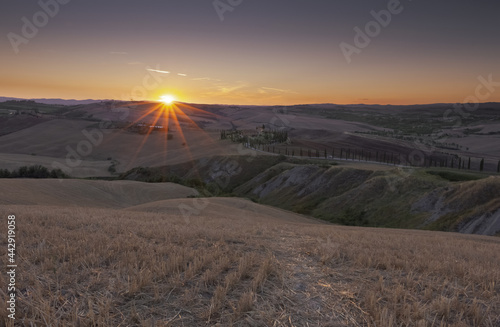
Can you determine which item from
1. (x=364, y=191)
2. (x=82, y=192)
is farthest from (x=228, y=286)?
(x=364, y=191)

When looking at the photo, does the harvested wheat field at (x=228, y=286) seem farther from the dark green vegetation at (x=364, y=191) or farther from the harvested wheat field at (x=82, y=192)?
the dark green vegetation at (x=364, y=191)

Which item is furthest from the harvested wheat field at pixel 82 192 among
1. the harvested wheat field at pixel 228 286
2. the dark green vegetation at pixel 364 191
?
the harvested wheat field at pixel 228 286

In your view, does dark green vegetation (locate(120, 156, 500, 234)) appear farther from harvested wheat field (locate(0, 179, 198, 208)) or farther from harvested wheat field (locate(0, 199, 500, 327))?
harvested wheat field (locate(0, 199, 500, 327))

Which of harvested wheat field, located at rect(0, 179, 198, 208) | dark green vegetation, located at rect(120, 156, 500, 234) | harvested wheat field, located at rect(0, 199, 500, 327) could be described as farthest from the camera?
dark green vegetation, located at rect(120, 156, 500, 234)

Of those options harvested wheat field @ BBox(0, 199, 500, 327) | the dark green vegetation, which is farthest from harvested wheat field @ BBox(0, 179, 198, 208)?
harvested wheat field @ BBox(0, 199, 500, 327)

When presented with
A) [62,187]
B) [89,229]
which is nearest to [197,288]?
[89,229]

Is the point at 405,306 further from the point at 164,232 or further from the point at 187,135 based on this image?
the point at 187,135

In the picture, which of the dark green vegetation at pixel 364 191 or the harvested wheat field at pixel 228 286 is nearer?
the harvested wheat field at pixel 228 286

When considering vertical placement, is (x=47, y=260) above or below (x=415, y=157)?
above
